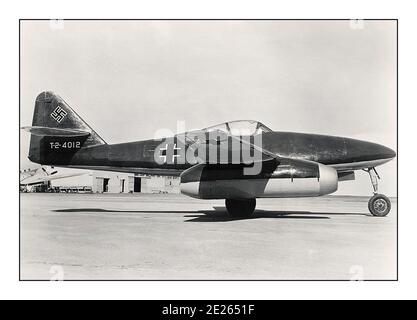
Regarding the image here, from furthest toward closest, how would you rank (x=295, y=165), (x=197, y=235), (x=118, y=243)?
(x=295, y=165), (x=197, y=235), (x=118, y=243)

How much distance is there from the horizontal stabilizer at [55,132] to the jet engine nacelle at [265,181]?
12.9 feet

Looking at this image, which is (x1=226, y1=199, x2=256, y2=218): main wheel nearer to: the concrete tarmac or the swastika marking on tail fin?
the concrete tarmac

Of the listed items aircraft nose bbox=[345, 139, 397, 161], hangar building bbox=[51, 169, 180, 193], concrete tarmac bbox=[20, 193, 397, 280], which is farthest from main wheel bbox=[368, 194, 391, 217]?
hangar building bbox=[51, 169, 180, 193]

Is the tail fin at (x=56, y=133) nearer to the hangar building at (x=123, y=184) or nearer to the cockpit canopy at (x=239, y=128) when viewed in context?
the cockpit canopy at (x=239, y=128)

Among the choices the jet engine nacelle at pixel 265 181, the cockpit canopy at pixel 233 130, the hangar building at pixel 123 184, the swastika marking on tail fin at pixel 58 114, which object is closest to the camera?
the jet engine nacelle at pixel 265 181

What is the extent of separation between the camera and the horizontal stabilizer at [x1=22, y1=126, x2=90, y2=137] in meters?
10.4

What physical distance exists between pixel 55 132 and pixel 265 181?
6074mm

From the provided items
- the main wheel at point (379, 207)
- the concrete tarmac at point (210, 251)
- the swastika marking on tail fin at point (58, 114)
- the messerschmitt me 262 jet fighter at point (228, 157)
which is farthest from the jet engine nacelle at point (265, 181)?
the swastika marking on tail fin at point (58, 114)

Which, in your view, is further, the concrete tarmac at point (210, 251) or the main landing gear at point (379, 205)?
the main landing gear at point (379, 205)

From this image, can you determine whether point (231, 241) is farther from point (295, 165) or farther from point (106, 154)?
point (106, 154)

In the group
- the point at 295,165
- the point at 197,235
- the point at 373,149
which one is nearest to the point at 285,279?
the point at 197,235

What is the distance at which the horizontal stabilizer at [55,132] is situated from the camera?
1037 centimetres

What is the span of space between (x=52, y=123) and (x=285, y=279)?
362 inches

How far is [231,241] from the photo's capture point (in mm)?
6391
